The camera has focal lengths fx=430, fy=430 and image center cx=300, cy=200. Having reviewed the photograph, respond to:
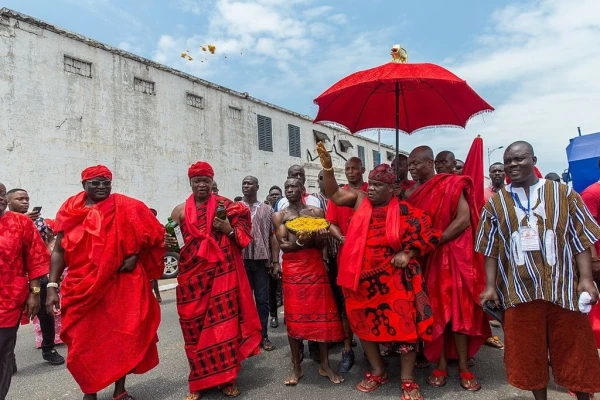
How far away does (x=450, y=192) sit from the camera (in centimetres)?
374

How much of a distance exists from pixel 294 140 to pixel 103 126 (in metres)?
9.64

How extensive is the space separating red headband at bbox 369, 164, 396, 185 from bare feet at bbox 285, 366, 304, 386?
1.89 m

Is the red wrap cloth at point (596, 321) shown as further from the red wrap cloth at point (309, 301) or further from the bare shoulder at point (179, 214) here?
the bare shoulder at point (179, 214)

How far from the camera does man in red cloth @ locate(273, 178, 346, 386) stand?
3811 mm

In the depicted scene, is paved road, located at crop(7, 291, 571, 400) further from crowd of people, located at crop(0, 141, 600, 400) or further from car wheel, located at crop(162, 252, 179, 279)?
car wheel, located at crop(162, 252, 179, 279)

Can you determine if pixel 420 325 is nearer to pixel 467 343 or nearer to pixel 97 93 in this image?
pixel 467 343

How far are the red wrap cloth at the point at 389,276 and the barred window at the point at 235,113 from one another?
45.4ft

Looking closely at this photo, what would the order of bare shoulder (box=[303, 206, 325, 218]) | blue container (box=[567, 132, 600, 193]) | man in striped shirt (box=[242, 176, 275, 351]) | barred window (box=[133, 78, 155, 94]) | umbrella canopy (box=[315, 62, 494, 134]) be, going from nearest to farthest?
umbrella canopy (box=[315, 62, 494, 134])
bare shoulder (box=[303, 206, 325, 218])
man in striped shirt (box=[242, 176, 275, 351])
blue container (box=[567, 132, 600, 193])
barred window (box=[133, 78, 155, 94])

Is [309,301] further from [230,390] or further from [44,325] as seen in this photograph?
[44,325]

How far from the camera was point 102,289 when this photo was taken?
133 inches

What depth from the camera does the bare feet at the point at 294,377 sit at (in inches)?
151

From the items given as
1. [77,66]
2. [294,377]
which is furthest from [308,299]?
[77,66]

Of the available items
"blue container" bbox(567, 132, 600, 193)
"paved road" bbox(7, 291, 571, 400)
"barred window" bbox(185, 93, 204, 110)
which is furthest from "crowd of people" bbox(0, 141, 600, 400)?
"barred window" bbox(185, 93, 204, 110)

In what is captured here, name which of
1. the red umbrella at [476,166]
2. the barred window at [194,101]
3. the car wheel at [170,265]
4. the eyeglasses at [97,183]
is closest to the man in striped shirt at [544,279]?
the red umbrella at [476,166]
